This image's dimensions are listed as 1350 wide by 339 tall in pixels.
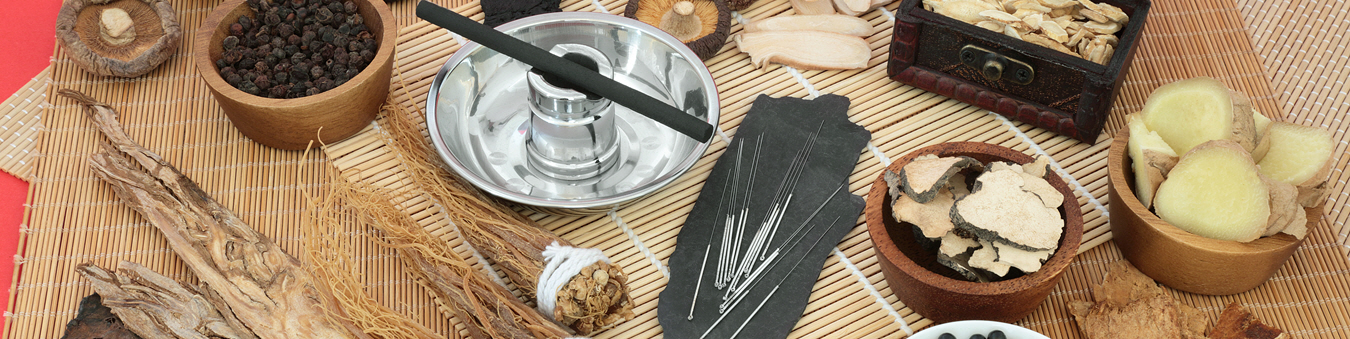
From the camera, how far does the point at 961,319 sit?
4.20ft

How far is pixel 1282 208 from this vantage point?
1.18 metres

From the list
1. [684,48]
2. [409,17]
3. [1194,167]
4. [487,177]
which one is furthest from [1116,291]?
[409,17]

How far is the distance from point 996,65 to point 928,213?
366 mm

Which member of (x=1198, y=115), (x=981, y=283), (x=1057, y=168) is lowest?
(x=1057, y=168)

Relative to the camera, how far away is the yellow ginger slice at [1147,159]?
1233 mm

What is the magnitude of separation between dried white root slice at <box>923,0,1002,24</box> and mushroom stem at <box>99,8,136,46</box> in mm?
1307

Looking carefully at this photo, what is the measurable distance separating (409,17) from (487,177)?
1.51ft

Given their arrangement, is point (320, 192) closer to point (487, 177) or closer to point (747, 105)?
point (487, 177)

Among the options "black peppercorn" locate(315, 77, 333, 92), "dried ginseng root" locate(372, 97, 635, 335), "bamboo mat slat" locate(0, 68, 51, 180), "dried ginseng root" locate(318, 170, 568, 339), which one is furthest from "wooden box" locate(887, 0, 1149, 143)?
"bamboo mat slat" locate(0, 68, 51, 180)

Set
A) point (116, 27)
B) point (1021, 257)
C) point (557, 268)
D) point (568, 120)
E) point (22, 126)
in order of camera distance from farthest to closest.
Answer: point (22, 126) → point (116, 27) → point (568, 120) → point (557, 268) → point (1021, 257)

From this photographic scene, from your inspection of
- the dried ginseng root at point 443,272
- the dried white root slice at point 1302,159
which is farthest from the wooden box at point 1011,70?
the dried ginseng root at point 443,272

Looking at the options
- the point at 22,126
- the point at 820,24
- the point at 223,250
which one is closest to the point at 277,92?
the point at 223,250

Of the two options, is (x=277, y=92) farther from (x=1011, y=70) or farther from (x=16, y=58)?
(x=1011, y=70)

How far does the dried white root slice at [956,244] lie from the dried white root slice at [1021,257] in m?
0.04
